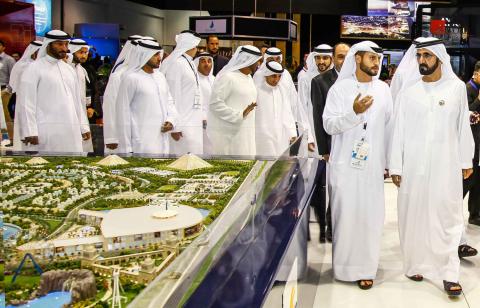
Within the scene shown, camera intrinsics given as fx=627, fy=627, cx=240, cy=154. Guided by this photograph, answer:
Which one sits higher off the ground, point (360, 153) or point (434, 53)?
point (434, 53)

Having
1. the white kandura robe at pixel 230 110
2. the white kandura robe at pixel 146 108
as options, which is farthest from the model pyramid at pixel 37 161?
the white kandura robe at pixel 230 110

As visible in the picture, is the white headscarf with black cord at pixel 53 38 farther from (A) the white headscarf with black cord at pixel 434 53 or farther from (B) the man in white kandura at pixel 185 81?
(A) the white headscarf with black cord at pixel 434 53

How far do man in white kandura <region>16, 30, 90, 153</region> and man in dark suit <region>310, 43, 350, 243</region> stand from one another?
5.60 feet

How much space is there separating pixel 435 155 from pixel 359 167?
17.4 inches

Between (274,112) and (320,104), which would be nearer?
(320,104)

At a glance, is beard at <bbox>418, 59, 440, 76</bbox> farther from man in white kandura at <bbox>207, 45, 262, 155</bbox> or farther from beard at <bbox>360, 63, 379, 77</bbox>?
man in white kandura at <bbox>207, 45, 262, 155</bbox>

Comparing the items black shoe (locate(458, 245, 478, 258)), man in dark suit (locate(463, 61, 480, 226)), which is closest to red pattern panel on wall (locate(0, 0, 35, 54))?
man in dark suit (locate(463, 61, 480, 226))

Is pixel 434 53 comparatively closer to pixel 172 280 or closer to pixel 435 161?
pixel 435 161

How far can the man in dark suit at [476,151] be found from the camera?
4.96 meters

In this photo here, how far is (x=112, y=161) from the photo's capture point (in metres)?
3.37

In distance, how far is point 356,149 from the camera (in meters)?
A: 3.73

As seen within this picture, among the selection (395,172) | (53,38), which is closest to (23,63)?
(53,38)

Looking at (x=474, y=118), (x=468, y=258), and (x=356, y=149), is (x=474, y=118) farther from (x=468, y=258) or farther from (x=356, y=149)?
(x=356, y=149)

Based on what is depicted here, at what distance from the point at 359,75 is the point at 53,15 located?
34.0 ft
